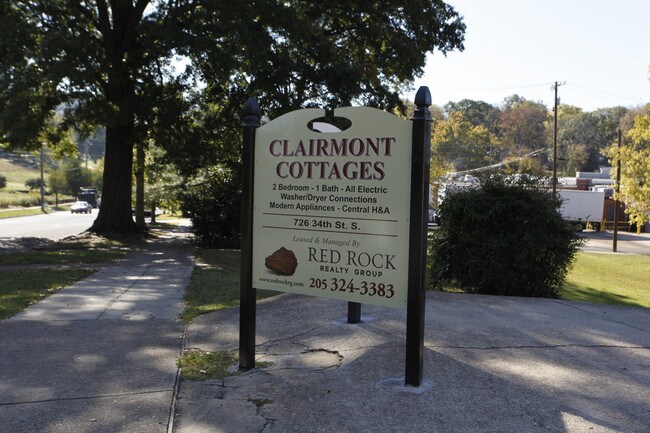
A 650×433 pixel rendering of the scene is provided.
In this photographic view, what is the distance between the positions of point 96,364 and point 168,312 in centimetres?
256

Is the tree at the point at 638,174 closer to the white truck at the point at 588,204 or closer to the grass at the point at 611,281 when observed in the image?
the grass at the point at 611,281

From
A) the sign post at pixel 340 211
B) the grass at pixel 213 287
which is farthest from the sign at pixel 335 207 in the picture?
the grass at pixel 213 287

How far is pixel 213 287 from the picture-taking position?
10547 mm

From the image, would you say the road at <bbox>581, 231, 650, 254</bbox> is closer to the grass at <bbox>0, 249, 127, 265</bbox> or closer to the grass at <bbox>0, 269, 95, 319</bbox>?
the grass at <bbox>0, 249, 127, 265</bbox>

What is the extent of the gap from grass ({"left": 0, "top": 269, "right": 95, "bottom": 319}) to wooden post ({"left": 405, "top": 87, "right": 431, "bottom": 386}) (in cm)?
521

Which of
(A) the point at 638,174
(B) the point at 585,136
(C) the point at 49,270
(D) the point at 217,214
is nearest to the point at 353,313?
(C) the point at 49,270

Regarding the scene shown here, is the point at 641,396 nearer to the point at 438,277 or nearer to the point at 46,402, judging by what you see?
the point at 46,402

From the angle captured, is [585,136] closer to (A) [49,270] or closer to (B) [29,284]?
(A) [49,270]

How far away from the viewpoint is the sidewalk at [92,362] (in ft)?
13.6

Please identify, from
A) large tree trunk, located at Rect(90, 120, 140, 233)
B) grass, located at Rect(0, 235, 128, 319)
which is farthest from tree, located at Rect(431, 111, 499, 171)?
grass, located at Rect(0, 235, 128, 319)

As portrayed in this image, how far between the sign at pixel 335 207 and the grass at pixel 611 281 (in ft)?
26.5

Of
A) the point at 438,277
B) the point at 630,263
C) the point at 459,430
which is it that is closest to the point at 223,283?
the point at 438,277

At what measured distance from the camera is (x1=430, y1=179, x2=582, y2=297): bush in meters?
9.74

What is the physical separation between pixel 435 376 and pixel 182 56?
16136mm
